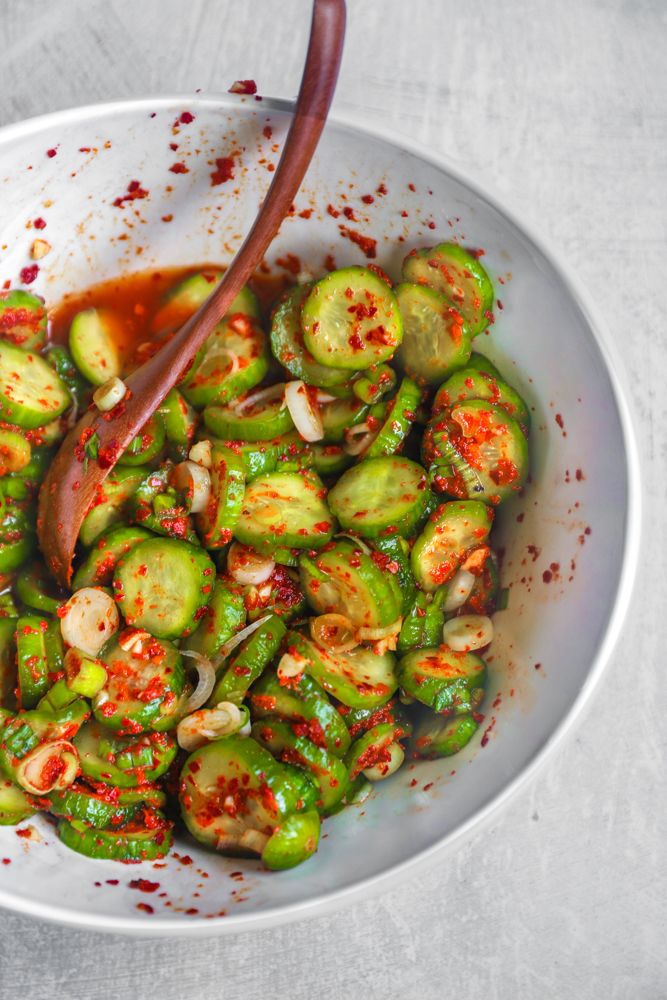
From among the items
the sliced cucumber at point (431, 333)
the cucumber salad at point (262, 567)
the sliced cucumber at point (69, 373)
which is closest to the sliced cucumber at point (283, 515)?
the cucumber salad at point (262, 567)

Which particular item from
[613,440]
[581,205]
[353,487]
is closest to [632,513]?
[613,440]

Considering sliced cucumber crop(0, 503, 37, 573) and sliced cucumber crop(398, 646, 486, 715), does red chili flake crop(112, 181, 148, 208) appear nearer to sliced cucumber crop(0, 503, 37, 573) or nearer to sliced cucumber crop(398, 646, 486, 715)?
sliced cucumber crop(0, 503, 37, 573)

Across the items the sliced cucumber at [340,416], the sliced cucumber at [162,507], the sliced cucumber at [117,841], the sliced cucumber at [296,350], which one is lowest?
the sliced cucumber at [117,841]

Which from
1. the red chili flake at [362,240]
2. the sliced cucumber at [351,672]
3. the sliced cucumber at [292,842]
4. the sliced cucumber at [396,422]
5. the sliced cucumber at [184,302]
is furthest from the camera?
the sliced cucumber at [184,302]

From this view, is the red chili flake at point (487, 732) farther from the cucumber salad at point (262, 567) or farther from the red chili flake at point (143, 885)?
the red chili flake at point (143, 885)

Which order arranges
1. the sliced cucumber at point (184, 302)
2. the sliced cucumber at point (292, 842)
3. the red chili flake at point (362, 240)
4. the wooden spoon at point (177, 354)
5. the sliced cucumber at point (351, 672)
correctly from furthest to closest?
1. the sliced cucumber at point (184, 302)
2. the red chili flake at point (362, 240)
3. the sliced cucumber at point (351, 672)
4. the wooden spoon at point (177, 354)
5. the sliced cucumber at point (292, 842)

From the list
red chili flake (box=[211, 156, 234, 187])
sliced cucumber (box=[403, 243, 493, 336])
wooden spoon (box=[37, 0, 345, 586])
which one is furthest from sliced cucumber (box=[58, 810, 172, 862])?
red chili flake (box=[211, 156, 234, 187])

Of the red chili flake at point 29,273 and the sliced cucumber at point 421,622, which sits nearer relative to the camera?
the sliced cucumber at point 421,622
